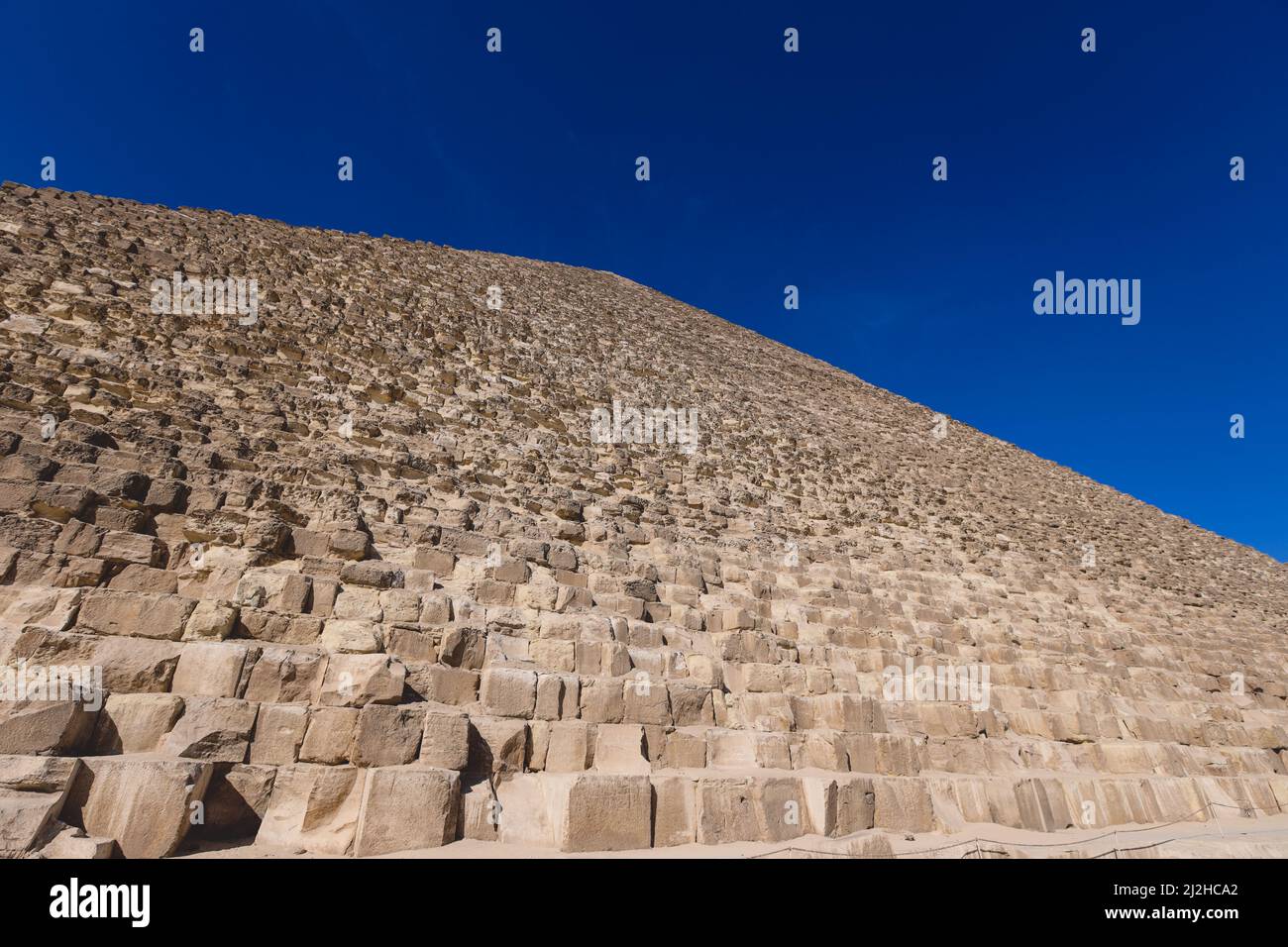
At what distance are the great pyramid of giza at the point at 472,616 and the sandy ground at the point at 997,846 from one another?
8 centimetres

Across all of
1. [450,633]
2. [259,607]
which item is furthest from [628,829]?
[259,607]

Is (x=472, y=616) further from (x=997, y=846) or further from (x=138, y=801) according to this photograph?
(x=997, y=846)

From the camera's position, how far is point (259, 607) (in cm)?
444

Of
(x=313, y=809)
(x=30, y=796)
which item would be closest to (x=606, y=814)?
(x=313, y=809)

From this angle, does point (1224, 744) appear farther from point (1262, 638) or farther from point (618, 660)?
point (618, 660)

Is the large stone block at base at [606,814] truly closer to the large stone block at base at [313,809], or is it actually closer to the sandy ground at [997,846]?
the sandy ground at [997,846]

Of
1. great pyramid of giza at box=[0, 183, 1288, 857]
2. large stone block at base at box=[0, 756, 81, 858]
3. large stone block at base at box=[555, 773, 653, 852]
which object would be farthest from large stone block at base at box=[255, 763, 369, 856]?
large stone block at base at box=[555, 773, 653, 852]

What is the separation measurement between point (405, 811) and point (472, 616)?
1912 millimetres

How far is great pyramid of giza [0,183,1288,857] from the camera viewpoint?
3.62 metres

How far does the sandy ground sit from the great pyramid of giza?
0.26ft

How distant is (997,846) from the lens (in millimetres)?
4734

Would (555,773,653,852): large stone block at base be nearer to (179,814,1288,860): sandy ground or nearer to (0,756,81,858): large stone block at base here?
(179,814,1288,860): sandy ground

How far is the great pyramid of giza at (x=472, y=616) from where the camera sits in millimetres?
3617
